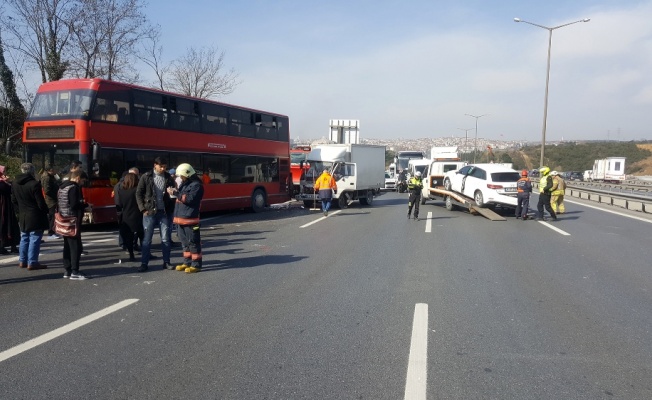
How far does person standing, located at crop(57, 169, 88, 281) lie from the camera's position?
788 cm

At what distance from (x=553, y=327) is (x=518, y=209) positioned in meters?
13.3

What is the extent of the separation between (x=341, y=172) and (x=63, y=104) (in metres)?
11.9

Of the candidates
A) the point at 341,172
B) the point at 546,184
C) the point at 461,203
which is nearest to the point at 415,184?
the point at 461,203

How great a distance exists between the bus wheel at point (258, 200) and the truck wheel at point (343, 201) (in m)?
3.37

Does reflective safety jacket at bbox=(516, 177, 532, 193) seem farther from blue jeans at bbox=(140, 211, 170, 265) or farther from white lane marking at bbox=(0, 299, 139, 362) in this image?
white lane marking at bbox=(0, 299, 139, 362)

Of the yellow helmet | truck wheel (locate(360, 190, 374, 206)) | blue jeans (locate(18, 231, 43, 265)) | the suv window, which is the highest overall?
the yellow helmet

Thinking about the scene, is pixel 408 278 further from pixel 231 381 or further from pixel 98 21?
pixel 98 21

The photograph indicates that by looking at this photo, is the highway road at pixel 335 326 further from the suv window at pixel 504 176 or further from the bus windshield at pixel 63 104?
the suv window at pixel 504 176

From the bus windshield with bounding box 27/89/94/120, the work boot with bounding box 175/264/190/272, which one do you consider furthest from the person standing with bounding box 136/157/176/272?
the bus windshield with bounding box 27/89/94/120

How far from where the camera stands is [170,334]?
18.2 feet

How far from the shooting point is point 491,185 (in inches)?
759

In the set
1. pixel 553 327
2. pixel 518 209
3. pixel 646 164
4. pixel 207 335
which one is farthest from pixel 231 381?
pixel 646 164

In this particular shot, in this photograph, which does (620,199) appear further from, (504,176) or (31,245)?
(31,245)

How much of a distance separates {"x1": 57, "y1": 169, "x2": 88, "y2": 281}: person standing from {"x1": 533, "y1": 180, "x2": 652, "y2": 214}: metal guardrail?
2105cm
